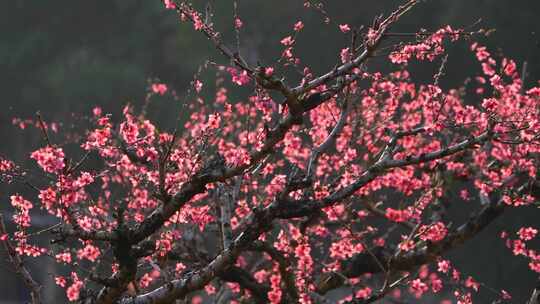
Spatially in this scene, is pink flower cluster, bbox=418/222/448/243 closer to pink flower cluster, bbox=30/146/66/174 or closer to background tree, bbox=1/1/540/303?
background tree, bbox=1/1/540/303

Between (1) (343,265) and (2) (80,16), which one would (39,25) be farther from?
(1) (343,265)

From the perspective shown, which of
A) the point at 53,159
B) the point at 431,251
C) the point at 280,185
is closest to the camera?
the point at 53,159

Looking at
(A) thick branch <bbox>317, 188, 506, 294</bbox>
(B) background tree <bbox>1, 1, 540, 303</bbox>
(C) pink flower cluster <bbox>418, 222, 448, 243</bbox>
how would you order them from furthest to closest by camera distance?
(A) thick branch <bbox>317, 188, 506, 294</bbox> < (C) pink flower cluster <bbox>418, 222, 448, 243</bbox> < (B) background tree <bbox>1, 1, 540, 303</bbox>

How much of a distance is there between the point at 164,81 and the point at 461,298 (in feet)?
52.4

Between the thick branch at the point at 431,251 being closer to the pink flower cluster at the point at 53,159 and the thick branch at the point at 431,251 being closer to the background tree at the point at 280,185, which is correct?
the background tree at the point at 280,185

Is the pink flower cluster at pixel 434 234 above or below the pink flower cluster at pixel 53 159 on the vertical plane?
above

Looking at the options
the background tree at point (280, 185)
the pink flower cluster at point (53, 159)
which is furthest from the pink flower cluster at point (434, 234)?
the pink flower cluster at point (53, 159)

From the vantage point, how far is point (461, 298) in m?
8.48

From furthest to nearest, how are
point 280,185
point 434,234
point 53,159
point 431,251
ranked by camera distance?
1. point 280,185
2. point 431,251
3. point 434,234
4. point 53,159

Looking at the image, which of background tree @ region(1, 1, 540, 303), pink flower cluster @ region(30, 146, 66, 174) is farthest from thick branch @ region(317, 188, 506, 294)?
pink flower cluster @ region(30, 146, 66, 174)

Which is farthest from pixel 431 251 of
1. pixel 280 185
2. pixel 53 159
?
pixel 53 159

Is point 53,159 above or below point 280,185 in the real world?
below

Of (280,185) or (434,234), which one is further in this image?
(280,185)

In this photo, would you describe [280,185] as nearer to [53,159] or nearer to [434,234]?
[434,234]
